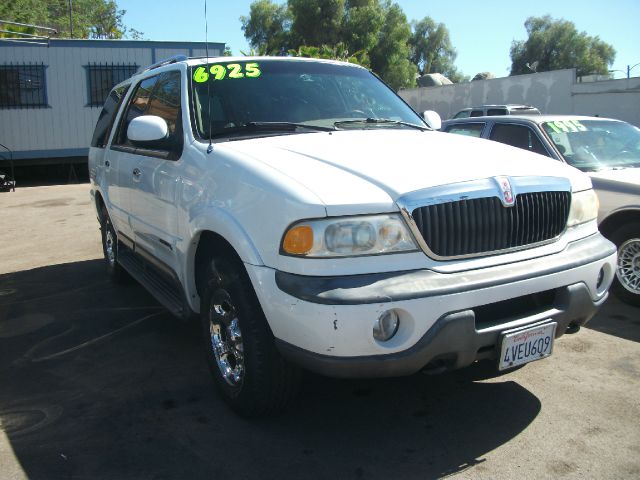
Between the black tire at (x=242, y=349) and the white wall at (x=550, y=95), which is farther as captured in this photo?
the white wall at (x=550, y=95)

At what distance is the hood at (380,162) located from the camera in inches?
111

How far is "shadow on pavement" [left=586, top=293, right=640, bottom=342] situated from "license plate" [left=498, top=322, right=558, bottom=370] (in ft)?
6.65

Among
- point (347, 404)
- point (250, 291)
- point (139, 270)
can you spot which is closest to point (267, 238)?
point (250, 291)

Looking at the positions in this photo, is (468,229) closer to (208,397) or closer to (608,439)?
(608,439)

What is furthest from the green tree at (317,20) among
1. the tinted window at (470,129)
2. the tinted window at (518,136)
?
the tinted window at (518,136)

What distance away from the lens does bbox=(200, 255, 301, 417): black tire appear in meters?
3.01

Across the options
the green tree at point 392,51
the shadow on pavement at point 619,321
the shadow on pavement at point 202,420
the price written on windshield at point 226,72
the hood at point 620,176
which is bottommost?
the shadow on pavement at point 202,420

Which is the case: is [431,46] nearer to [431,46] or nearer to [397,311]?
[431,46]

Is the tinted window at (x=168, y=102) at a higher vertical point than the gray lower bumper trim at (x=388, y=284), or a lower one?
higher

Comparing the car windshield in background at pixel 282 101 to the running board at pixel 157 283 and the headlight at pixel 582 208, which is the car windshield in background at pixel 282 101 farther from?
the headlight at pixel 582 208

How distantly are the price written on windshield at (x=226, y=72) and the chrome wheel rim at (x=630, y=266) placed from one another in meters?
3.53

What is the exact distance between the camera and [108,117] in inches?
243

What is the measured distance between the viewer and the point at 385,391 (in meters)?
3.74

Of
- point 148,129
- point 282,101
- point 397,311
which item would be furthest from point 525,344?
point 148,129
